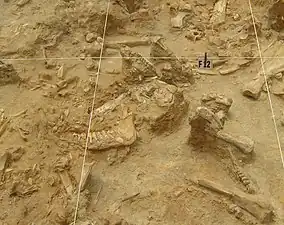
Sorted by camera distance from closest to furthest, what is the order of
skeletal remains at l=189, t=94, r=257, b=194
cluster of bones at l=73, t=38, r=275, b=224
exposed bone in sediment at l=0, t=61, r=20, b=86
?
1. cluster of bones at l=73, t=38, r=275, b=224
2. skeletal remains at l=189, t=94, r=257, b=194
3. exposed bone in sediment at l=0, t=61, r=20, b=86

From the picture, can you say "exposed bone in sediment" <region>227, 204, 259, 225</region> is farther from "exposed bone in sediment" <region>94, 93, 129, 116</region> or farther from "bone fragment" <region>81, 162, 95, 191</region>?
"exposed bone in sediment" <region>94, 93, 129, 116</region>

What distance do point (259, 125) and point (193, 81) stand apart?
2.33 feet

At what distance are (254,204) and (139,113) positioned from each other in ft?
3.60

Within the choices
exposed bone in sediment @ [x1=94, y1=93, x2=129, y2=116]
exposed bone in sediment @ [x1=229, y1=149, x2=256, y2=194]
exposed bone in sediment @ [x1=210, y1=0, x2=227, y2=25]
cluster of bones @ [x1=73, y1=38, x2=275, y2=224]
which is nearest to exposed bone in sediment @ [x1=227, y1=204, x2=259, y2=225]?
cluster of bones @ [x1=73, y1=38, x2=275, y2=224]

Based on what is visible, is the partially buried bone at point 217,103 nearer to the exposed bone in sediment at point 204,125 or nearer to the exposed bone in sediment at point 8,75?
the exposed bone in sediment at point 204,125

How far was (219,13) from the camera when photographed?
4387mm

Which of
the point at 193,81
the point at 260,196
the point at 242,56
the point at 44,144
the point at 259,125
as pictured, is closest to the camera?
the point at 260,196

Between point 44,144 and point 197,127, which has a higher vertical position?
point 197,127

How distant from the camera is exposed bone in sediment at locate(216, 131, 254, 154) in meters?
2.85

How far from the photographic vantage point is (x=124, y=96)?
11.1ft

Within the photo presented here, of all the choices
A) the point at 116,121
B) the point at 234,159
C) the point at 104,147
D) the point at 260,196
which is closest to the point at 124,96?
the point at 116,121

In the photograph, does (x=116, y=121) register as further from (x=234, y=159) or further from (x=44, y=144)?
(x=234, y=159)

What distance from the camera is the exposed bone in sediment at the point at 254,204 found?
99.6 inches

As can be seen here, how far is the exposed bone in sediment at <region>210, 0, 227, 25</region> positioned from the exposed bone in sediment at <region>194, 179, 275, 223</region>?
2.18 m
